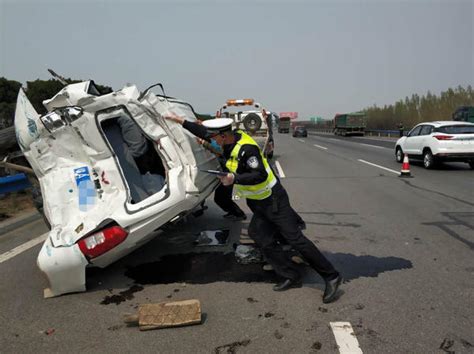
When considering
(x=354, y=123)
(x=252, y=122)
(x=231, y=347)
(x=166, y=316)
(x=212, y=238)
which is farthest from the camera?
(x=354, y=123)

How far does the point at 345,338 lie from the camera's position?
291cm

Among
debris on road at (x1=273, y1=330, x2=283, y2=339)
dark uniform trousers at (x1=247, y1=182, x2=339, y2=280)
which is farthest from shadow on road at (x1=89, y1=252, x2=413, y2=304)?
debris on road at (x1=273, y1=330, x2=283, y2=339)

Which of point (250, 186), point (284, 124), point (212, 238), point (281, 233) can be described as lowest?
point (212, 238)

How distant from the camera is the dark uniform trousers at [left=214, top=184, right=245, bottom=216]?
6.57 metres

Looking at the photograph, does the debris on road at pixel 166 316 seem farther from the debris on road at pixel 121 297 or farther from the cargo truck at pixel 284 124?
the cargo truck at pixel 284 124

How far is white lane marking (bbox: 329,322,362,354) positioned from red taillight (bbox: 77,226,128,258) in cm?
204

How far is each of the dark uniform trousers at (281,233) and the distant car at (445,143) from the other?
1024 cm

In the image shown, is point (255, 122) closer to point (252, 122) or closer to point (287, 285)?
point (252, 122)

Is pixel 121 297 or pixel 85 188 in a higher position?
→ pixel 85 188

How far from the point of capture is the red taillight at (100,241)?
3.62m

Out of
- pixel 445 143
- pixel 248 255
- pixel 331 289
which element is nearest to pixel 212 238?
pixel 248 255

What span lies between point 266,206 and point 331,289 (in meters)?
0.97

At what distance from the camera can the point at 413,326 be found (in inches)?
121

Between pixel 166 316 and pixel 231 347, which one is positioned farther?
pixel 166 316
